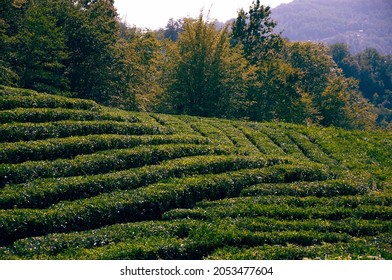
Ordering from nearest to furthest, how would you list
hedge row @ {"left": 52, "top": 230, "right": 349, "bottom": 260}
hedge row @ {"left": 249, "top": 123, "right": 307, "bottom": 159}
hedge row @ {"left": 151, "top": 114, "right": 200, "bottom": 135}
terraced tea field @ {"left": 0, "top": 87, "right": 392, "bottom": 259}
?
1. hedge row @ {"left": 52, "top": 230, "right": 349, "bottom": 260}
2. terraced tea field @ {"left": 0, "top": 87, "right": 392, "bottom": 259}
3. hedge row @ {"left": 151, "top": 114, "right": 200, "bottom": 135}
4. hedge row @ {"left": 249, "top": 123, "right": 307, "bottom": 159}

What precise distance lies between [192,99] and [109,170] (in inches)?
965

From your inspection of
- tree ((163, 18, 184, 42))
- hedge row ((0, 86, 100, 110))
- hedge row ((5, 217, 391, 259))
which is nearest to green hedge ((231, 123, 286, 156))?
hedge row ((5, 217, 391, 259))

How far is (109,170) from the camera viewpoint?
21031mm

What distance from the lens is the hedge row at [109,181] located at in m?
17.3

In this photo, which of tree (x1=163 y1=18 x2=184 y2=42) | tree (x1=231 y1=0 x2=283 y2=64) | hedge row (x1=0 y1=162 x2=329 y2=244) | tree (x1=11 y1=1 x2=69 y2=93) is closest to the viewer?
hedge row (x1=0 y1=162 x2=329 y2=244)

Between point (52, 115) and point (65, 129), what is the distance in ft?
A: 5.42

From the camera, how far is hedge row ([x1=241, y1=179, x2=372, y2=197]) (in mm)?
20828

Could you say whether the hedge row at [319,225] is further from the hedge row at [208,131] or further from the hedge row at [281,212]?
the hedge row at [208,131]

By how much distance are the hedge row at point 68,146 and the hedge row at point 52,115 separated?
2464mm

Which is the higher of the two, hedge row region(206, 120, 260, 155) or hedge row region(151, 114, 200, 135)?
hedge row region(151, 114, 200, 135)

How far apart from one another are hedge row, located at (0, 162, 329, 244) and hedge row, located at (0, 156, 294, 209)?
122 millimetres

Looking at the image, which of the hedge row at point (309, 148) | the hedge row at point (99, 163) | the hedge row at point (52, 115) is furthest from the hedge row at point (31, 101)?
the hedge row at point (309, 148)

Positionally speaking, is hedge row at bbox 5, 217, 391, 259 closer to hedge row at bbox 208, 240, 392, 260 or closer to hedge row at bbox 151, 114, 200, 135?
hedge row at bbox 208, 240, 392, 260
